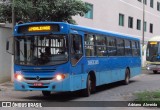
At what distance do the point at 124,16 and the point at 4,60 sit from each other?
24233 millimetres

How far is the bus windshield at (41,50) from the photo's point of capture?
1441 centimetres

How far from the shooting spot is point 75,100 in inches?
596

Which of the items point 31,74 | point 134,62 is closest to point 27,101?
point 31,74

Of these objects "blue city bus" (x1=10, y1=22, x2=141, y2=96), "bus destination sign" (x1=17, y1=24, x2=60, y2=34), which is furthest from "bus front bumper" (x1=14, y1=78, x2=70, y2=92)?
"bus destination sign" (x1=17, y1=24, x2=60, y2=34)

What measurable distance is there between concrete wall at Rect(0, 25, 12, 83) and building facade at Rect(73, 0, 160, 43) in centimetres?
944

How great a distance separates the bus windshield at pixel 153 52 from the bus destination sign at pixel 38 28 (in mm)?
19839

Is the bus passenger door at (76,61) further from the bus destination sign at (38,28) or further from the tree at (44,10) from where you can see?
the tree at (44,10)

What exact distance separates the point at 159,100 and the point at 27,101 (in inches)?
180

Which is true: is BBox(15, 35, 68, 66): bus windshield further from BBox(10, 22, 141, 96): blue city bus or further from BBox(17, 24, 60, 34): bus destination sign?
BBox(17, 24, 60, 34): bus destination sign

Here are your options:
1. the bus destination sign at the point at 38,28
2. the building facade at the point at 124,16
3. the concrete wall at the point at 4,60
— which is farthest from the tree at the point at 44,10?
the building facade at the point at 124,16

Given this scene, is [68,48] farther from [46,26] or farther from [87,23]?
[87,23]

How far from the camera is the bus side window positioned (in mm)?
14797

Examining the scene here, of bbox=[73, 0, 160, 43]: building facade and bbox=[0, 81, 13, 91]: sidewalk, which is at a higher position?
bbox=[73, 0, 160, 43]: building facade

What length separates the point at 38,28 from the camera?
14828 millimetres
